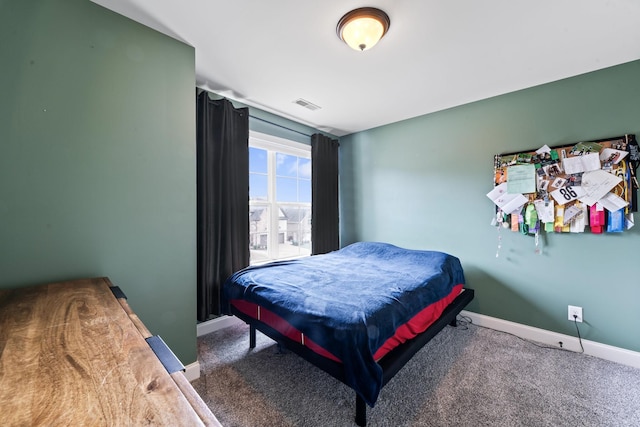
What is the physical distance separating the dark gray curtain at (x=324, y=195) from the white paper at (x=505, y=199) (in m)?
1.96

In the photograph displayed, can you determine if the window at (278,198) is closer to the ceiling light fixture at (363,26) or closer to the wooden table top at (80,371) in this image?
the ceiling light fixture at (363,26)

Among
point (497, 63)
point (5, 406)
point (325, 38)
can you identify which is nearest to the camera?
point (5, 406)

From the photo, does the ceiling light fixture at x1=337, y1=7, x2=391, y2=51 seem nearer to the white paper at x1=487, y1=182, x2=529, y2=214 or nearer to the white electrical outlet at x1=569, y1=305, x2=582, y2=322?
the white paper at x1=487, y1=182, x2=529, y2=214

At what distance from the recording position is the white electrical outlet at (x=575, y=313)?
2.24 m

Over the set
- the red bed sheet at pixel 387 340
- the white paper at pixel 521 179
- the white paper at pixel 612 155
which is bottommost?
the red bed sheet at pixel 387 340

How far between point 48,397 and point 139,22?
2125 mm

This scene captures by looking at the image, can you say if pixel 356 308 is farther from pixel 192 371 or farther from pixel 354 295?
pixel 192 371

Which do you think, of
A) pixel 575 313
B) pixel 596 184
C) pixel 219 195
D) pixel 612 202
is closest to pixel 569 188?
pixel 596 184

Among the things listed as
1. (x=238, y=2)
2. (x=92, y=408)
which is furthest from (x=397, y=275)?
(x=238, y=2)

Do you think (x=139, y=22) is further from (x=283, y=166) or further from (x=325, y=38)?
(x=283, y=166)

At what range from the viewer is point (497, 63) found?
83.2 inches

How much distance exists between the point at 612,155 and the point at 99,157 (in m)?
3.76

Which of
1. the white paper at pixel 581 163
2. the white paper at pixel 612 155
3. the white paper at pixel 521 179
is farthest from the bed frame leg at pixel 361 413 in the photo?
the white paper at pixel 612 155

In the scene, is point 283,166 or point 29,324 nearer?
point 29,324
